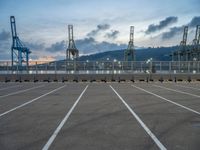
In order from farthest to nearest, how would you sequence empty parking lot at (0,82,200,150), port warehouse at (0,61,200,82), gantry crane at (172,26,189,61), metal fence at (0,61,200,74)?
gantry crane at (172,26,189,61), metal fence at (0,61,200,74), port warehouse at (0,61,200,82), empty parking lot at (0,82,200,150)

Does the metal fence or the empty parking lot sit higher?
the metal fence

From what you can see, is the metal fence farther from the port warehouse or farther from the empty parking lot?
the empty parking lot

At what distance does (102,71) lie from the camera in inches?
1591

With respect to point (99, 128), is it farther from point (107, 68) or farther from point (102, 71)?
point (107, 68)

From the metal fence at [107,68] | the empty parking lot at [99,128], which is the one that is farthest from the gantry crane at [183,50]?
the empty parking lot at [99,128]

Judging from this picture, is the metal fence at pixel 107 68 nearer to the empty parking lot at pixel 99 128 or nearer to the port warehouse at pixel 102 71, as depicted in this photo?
the port warehouse at pixel 102 71

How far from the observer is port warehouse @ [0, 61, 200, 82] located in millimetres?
37500

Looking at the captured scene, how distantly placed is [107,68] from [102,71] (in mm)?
2059

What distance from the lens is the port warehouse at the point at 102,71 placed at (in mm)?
37500

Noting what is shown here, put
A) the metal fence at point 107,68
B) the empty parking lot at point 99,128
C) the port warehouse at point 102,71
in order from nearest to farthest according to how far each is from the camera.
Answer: the empty parking lot at point 99,128
the port warehouse at point 102,71
the metal fence at point 107,68

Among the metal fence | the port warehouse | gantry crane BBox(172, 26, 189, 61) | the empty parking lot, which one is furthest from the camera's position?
gantry crane BBox(172, 26, 189, 61)

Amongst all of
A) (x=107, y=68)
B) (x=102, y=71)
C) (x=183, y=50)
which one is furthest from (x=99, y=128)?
(x=183, y=50)

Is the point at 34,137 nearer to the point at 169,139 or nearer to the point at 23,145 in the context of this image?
the point at 23,145

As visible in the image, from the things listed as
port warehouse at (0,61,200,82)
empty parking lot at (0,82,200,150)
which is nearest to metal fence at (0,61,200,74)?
port warehouse at (0,61,200,82)
